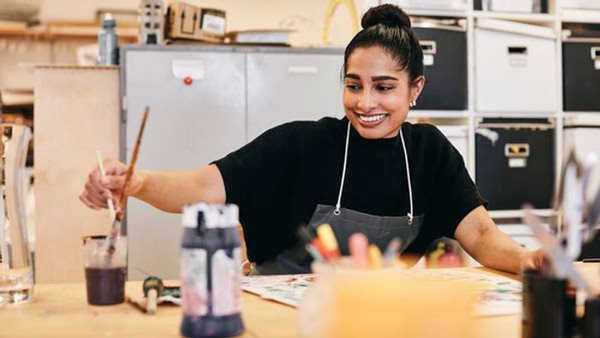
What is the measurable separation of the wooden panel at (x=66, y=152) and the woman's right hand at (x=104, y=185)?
192 centimetres

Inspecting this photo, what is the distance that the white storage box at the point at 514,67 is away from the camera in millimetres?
3363

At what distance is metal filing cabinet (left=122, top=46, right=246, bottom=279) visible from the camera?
3.16 metres

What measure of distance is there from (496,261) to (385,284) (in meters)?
0.97

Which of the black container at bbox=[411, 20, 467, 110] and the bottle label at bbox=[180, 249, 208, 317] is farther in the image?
the black container at bbox=[411, 20, 467, 110]

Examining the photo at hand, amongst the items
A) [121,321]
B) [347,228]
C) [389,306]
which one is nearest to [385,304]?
[389,306]

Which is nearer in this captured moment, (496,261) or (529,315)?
(529,315)

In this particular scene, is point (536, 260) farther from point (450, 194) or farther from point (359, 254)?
point (359, 254)

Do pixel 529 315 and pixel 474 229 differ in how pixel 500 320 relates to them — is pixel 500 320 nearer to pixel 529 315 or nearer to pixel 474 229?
pixel 529 315

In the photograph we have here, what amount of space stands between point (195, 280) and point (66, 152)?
249 cm

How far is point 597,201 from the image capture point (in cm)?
80

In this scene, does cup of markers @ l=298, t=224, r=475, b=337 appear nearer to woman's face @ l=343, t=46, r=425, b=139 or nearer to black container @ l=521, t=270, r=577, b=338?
black container @ l=521, t=270, r=577, b=338

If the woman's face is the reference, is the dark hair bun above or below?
above

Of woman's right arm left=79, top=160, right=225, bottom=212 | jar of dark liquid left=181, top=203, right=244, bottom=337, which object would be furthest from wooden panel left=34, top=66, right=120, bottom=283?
jar of dark liquid left=181, top=203, right=244, bottom=337

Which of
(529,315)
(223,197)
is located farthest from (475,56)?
(529,315)
